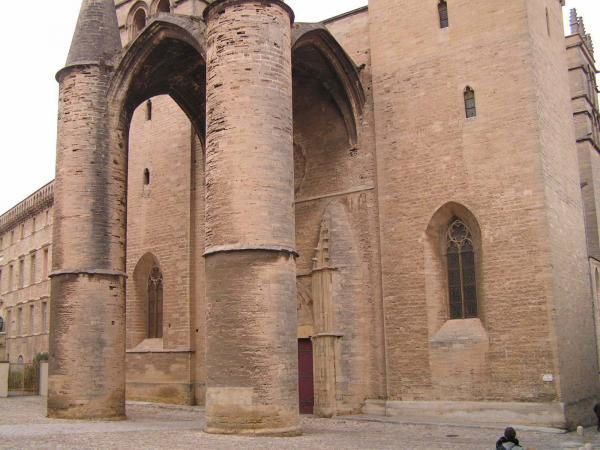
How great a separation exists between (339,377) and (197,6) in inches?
432

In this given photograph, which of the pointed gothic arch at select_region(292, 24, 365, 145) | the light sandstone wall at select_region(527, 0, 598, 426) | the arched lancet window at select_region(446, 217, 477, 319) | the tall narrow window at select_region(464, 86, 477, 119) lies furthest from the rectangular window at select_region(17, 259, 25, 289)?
the light sandstone wall at select_region(527, 0, 598, 426)

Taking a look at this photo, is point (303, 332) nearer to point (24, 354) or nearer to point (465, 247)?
point (465, 247)

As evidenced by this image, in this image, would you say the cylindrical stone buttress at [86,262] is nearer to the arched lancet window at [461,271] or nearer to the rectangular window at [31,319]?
the arched lancet window at [461,271]

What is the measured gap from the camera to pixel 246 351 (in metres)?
12.7

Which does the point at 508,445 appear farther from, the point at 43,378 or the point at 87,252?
the point at 43,378

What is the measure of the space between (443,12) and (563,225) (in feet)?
17.8

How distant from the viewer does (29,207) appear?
117 ft

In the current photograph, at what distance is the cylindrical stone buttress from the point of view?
51.0 ft

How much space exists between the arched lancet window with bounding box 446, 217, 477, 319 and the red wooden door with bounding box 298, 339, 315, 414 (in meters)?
3.48

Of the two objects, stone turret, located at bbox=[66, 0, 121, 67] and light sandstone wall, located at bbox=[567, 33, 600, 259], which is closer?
stone turret, located at bbox=[66, 0, 121, 67]

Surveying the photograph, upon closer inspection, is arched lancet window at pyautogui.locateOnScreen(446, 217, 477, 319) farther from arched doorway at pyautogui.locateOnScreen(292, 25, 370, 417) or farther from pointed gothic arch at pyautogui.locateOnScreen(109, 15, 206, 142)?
pointed gothic arch at pyautogui.locateOnScreen(109, 15, 206, 142)

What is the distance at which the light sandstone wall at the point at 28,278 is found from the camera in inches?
1336

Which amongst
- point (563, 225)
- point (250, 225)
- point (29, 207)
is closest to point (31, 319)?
point (29, 207)

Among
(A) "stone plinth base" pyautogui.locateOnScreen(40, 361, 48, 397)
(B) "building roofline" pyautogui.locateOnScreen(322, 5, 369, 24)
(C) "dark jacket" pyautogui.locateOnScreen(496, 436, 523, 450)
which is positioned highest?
(B) "building roofline" pyautogui.locateOnScreen(322, 5, 369, 24)
